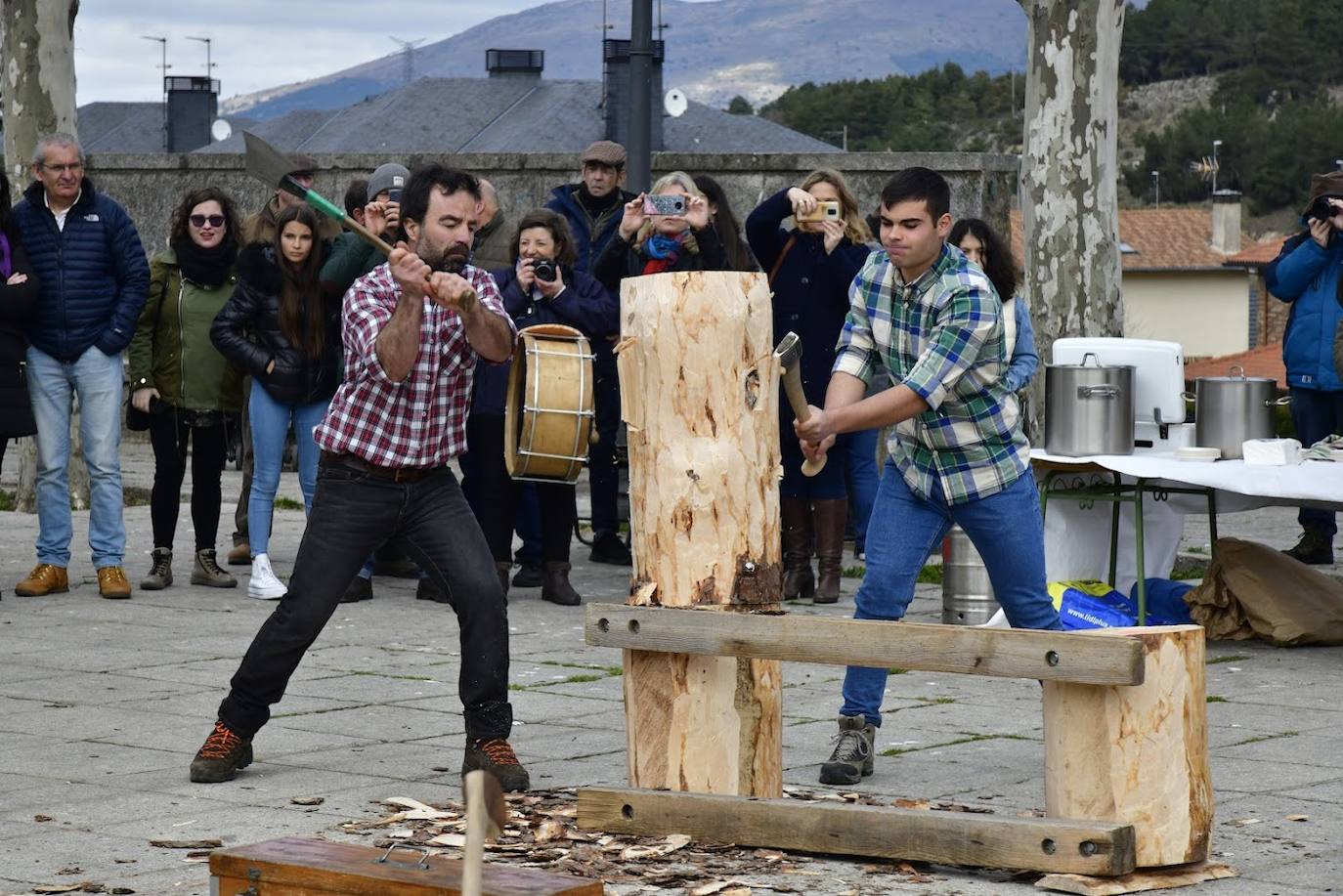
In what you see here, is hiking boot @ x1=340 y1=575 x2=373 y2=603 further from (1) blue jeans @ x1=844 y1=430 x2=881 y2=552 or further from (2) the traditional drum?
(2) the traditional drum

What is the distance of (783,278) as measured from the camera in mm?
10664

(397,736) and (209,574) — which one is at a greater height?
(209,574)

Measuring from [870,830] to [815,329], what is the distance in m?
5.28

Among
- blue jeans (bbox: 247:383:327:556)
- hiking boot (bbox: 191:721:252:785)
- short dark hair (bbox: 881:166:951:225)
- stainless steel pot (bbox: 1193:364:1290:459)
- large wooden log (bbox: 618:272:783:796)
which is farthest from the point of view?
blue jeans (bbox: 247:383:327:556)

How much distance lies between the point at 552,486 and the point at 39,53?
5.85 m

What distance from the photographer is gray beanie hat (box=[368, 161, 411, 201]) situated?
10.2 m

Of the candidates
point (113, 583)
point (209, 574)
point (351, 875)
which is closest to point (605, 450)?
point (209, 574)

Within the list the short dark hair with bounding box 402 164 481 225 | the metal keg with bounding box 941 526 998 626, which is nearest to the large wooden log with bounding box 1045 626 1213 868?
the short dark hair with bounding box 402 164 481 225

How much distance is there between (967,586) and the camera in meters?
9.83

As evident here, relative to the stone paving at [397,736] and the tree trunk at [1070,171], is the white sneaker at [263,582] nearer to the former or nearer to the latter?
the stone paving at [397,736]

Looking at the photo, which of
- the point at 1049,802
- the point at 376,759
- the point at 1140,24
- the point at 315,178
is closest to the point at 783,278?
the point at 376,759

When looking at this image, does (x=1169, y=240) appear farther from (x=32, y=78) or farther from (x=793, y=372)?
(x=793, y=372)

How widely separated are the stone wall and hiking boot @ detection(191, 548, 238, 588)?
6.09 m

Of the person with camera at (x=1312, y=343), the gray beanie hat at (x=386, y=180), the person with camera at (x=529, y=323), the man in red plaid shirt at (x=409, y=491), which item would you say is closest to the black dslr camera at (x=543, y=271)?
the person with camera at (x=529, y=323)
